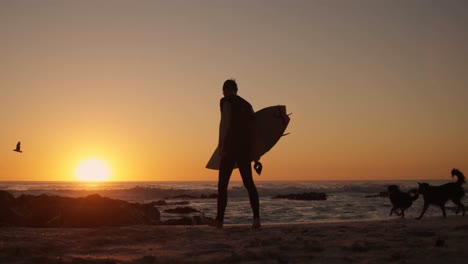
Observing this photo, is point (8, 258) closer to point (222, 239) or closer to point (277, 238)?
point (222, 239)

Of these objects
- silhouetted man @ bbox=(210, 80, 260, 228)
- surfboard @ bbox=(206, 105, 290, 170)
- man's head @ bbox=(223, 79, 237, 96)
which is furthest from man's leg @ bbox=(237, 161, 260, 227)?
man's head @ bbox=(223, 79, 237, 96)

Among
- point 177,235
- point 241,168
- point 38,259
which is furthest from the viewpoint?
point 241,168

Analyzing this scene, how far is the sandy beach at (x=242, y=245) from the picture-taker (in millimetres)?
4297

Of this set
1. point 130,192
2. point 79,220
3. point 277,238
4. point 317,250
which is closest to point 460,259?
point 317,250

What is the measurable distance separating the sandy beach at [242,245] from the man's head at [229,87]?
2259 millimetres

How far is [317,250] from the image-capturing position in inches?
184

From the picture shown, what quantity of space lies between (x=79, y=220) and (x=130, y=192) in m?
42.9

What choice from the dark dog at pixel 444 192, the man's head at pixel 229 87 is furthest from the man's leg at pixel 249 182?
the dark dog at pixel 444 192

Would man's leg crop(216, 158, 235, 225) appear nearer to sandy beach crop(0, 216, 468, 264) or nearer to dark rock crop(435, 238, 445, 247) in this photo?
sandy beach crop(0, 216, 468, 264)

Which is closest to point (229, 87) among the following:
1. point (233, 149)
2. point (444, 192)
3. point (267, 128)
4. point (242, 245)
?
point (233, 149)

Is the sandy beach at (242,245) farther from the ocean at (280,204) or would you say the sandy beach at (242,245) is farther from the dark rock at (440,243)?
the ocean at (280,204)

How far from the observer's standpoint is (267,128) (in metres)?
8.27

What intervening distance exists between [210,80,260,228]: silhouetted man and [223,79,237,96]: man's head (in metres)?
0.12

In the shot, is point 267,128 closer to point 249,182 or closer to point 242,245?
point 249,182
